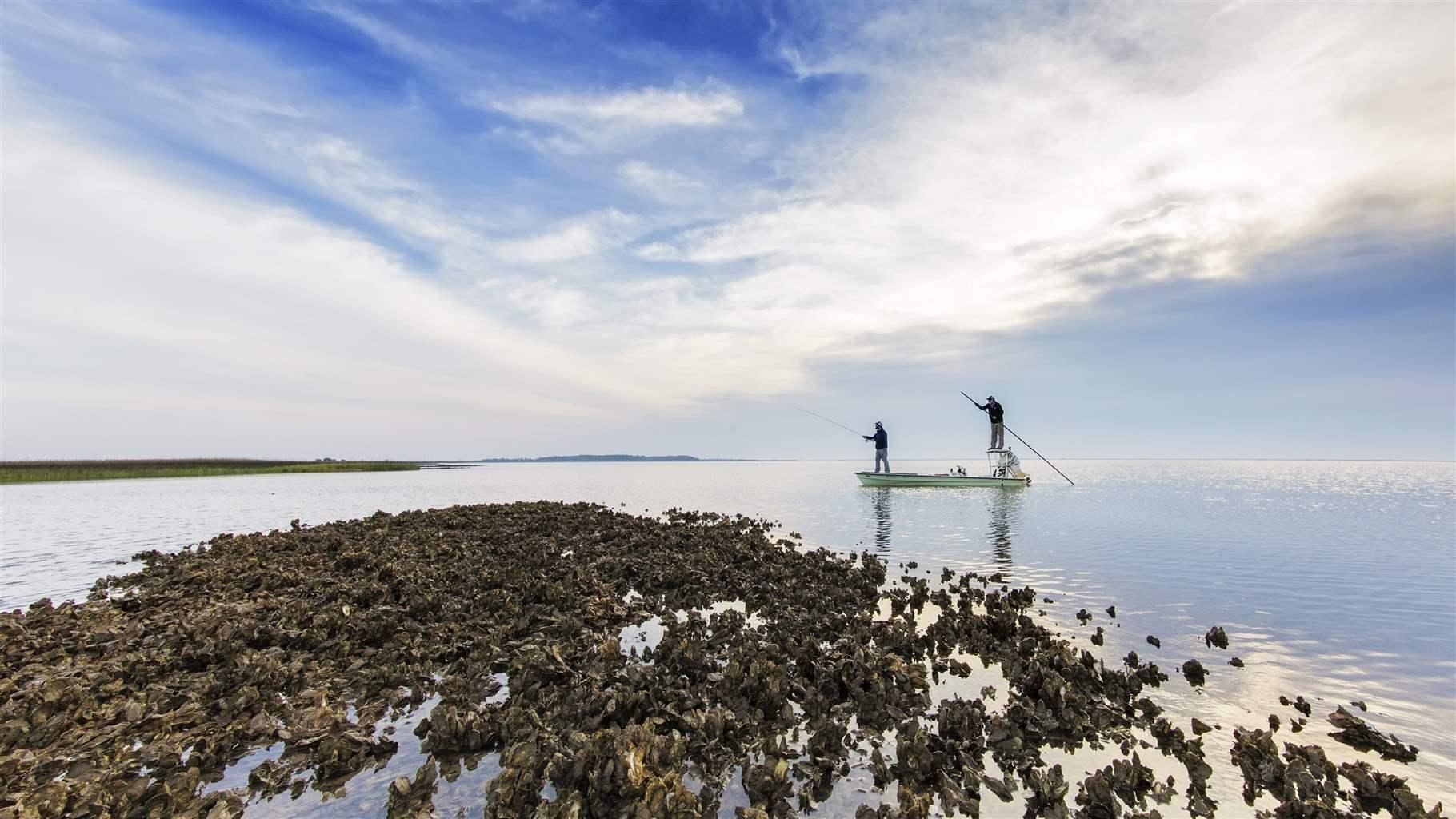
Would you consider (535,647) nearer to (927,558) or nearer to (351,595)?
(351,595)

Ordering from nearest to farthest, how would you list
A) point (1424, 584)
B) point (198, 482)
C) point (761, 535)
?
point (1424, 584) → point (761, 535) → point (198, 482)

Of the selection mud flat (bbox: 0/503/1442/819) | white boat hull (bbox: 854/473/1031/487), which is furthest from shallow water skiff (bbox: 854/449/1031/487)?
mud flat (bbox: 0/503/1442/819)

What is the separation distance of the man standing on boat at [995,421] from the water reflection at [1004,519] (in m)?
4.00

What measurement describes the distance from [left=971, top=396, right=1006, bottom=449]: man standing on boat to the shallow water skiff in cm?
66

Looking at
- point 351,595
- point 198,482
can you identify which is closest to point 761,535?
point 351,595

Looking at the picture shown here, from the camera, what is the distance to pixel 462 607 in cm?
1338

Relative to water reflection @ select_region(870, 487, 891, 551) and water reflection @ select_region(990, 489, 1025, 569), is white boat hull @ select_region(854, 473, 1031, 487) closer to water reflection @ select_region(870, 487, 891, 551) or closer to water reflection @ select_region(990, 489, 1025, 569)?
water reflection @ select_region(870, 487, 891, 551)

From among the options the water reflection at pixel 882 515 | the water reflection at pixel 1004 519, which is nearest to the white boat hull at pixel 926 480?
the water reflection at pixel 882 515

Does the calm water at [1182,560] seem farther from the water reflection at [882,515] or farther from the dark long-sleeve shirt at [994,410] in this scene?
the dark long-sleeve shirt at [994,410]

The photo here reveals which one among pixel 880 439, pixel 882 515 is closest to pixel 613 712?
pixel 882 515

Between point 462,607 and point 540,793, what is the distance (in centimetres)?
814

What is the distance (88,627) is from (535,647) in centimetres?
996

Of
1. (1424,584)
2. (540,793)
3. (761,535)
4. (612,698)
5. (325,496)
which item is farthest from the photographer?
(325,496)

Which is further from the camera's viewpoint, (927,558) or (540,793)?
(927,558)
